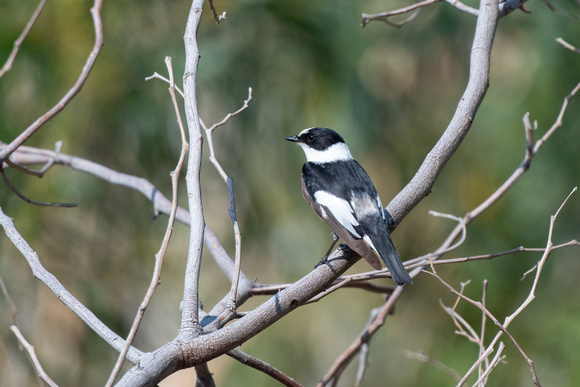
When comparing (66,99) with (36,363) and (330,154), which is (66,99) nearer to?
(36,363)

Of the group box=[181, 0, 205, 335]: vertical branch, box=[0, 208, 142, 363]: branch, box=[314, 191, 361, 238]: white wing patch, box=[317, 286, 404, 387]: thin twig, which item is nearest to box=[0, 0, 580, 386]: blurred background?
box=[314, 191, 361, 238]: white wing patch

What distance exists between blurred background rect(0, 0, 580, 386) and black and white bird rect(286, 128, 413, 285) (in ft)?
2.90

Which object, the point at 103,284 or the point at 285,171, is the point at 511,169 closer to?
the point at 285,171

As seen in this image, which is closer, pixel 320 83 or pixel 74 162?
pixel 74 162

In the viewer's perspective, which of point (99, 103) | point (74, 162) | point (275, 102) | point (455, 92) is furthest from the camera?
point (455, 92)

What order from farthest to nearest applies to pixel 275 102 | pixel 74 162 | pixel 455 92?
1. pixel 455 92
2. pixel 275 102
3. pixel 74 162

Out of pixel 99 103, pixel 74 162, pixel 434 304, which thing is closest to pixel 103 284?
pixel 99 103

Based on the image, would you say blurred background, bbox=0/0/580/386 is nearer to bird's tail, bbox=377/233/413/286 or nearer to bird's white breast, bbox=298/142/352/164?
bird's white breast, bbox=298/142/352/164

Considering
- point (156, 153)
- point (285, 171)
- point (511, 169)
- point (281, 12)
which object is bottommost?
point (511, 169)

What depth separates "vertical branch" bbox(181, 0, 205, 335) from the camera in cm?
131

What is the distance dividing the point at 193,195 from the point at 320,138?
1228mm

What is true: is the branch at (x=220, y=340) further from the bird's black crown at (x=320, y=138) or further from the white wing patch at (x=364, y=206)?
the bird's black crown at (x=320, y=138)

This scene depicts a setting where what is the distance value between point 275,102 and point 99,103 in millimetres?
952

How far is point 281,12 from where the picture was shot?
11.6 feet
